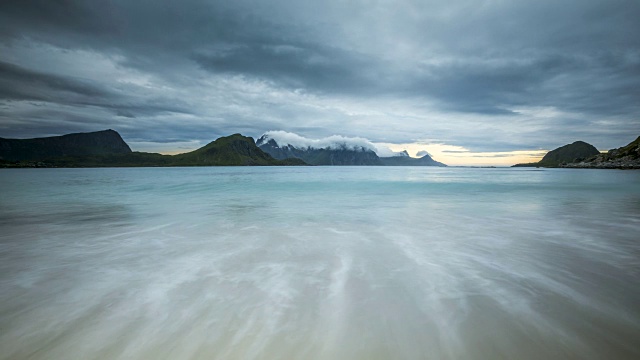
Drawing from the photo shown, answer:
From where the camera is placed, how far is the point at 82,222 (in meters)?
12.8

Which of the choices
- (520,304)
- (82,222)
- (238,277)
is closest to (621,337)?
(520,304)

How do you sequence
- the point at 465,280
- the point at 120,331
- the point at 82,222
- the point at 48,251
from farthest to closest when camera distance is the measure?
the point at 82,222 → the point at 48,251 → the point at 465,280 → the point at 120,331

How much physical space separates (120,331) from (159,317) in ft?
1.68

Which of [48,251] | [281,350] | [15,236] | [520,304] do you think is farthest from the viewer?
[15,236]

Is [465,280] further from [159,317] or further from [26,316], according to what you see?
[26,316]

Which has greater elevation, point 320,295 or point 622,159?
point 622,159

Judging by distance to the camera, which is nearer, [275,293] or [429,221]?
[275,293]

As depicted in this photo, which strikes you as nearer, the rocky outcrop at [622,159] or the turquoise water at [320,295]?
the turquoise water at [320,295]

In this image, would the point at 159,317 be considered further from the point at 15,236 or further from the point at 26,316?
the point at 15,236

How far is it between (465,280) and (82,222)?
15.3 metres

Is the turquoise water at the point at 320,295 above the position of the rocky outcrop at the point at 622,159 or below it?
below

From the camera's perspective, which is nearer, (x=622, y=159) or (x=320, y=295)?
(x=320, y=295)

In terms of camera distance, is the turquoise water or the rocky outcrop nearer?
the turquoise water

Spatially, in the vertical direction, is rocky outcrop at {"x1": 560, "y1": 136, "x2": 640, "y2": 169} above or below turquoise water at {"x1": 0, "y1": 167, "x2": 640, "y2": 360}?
above
